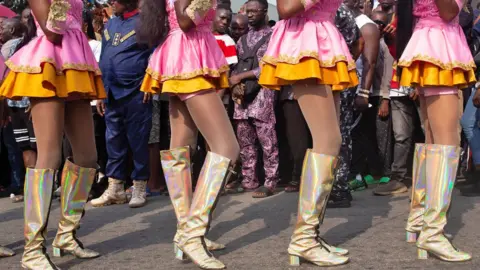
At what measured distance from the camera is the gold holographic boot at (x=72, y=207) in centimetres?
470

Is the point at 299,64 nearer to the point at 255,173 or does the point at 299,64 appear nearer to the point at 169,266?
the point at 169,266

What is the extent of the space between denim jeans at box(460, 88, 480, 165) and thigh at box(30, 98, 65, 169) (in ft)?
14.2

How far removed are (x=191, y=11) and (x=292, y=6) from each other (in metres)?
0.56

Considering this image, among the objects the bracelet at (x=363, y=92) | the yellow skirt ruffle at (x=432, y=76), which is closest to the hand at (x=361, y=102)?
the bracelet at (x=363, y=92)

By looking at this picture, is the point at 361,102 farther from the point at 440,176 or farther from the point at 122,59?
the point at 440,176

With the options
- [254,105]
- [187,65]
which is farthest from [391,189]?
[187,65]

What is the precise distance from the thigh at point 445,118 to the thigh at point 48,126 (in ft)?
7.18

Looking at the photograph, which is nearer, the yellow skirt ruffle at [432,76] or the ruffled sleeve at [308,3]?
the ruffled sleeve at [308,3]

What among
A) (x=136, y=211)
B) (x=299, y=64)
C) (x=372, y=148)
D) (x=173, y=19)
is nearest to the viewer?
(x=299, y=64)

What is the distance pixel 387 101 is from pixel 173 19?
390 cm

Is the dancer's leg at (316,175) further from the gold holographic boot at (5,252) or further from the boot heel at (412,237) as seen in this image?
the gold holographic boot at (5,252)

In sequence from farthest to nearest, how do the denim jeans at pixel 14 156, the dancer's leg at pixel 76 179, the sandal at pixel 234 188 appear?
the denim jeans at pixel 14 156
the sandal at pixel 234 188
the dancer's leg at pixel 76 179

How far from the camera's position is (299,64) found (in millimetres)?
4188

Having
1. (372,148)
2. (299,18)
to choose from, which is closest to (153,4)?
(299,18)
